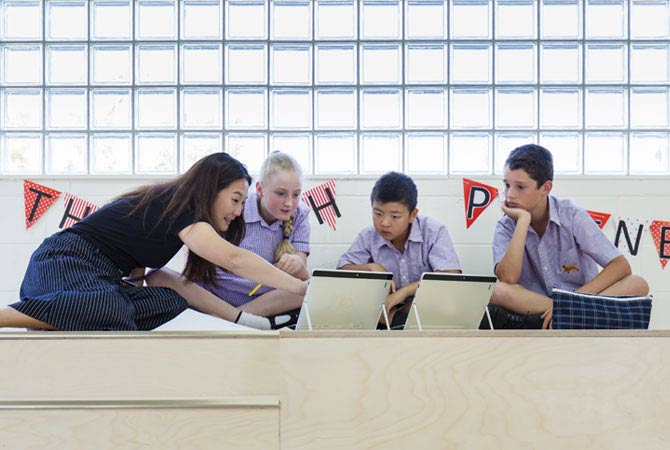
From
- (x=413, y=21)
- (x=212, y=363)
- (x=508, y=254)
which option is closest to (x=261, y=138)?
(x=413, y=21)

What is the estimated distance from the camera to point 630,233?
3.16 meters

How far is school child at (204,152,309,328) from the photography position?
265 centimetres

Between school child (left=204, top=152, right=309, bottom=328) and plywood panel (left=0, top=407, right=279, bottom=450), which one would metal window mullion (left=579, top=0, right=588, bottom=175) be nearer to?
school child (left=204, top=152, right=309, bottom=328)

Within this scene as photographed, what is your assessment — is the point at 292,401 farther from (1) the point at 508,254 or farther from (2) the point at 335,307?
(1) the point at 508,254

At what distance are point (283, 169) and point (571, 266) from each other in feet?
3.57

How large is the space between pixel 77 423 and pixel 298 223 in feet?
5.14

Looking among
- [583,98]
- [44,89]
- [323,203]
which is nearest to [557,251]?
[583,98]

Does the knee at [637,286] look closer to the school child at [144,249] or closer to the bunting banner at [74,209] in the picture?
the school child at [144,249]

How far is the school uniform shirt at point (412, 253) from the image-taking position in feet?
9.12

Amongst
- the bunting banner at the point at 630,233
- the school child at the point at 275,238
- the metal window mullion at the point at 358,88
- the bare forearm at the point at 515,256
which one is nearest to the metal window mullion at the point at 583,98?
the bunting banner at the point at 630,233

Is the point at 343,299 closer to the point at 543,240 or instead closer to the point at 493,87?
the point at 543,240

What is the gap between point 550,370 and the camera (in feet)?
4.82

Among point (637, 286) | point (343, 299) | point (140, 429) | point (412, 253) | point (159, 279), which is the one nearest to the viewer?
point (140, 429)

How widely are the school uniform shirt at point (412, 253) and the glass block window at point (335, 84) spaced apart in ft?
1.62
